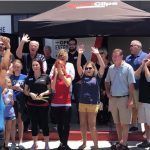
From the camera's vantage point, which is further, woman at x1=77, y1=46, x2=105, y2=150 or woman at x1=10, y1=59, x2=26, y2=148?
woman at x1=10, y1=59, x2=26, y2=148

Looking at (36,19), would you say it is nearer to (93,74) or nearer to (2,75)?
(93,74)

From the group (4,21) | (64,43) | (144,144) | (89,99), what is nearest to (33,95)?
(89,99)

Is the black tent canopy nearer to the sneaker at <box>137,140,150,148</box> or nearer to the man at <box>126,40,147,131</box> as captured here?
the man at <box>126,40,147,131</box>

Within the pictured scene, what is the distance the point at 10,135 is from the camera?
770 centimetres

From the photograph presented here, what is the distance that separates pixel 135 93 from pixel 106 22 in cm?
143

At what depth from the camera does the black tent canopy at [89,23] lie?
8156 millimetres

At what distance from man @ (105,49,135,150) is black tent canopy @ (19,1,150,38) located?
962mm

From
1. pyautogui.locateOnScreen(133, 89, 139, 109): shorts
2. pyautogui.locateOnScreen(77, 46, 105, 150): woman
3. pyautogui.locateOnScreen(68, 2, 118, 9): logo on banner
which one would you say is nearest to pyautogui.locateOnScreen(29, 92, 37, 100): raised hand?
pyautogui.locateOnScreen(77, 46, 105, 150): woman

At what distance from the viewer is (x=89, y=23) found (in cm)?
820

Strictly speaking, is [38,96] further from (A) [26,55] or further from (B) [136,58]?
(B) [136,58]

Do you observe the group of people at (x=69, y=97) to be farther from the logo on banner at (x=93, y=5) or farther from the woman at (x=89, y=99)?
the logo on banner at (x=93, y=5)

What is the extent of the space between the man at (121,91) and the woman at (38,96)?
43.0 inches

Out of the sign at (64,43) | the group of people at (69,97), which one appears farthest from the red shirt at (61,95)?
the sign at (64,43)

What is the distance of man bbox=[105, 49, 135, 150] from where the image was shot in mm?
7266
